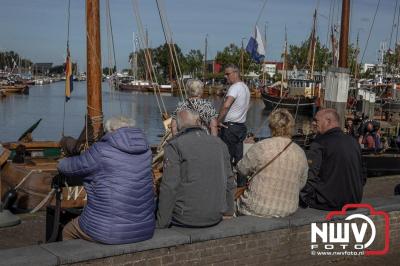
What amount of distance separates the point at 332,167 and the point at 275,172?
652 millimetres

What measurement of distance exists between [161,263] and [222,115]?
3.69 m

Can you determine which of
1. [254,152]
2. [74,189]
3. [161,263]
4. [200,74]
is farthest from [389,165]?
[200,74]

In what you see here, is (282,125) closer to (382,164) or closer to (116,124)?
(116,124)

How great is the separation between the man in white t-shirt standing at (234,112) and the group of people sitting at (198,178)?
233cm

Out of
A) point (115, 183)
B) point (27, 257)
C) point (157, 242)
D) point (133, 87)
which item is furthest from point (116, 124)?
point (133, 87)

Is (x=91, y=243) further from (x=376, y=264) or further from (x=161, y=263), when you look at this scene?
(x=376, y=264)

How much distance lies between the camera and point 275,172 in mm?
5332

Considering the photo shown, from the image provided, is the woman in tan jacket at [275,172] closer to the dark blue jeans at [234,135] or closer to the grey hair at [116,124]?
the grey hair at [116,124]

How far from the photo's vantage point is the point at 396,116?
1496 inches

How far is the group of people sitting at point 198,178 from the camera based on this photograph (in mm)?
4375

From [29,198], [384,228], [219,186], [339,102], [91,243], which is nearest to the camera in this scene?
[91,243]

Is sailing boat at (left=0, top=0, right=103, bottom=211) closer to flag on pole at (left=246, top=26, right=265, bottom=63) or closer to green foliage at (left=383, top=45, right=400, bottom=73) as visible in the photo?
flag on pole at (left=246, top=26, right=265, bottom=63)

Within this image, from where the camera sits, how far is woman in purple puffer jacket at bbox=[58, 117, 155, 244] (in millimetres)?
4355

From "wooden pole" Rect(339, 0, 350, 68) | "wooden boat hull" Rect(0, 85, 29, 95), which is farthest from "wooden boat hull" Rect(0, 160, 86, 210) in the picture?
"wooden boat hull" Rect(0, 85, 29, 95)
